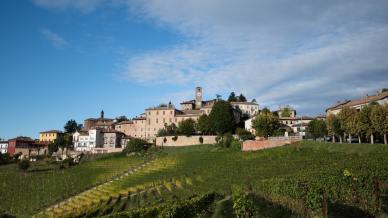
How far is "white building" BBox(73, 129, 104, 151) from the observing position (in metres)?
128

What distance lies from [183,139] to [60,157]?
3581 cm

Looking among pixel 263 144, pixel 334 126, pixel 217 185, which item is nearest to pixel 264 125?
pixel 334 126

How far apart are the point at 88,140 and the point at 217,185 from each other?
301ft

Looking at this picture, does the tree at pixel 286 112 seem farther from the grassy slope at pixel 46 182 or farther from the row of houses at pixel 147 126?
the grassy slope at pixel 46 182

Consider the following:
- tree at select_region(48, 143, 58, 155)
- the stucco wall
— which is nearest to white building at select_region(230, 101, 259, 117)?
the stucco wall

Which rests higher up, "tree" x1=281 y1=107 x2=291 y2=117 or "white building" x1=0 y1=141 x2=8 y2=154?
"tree" x1=281 y1=107 x2=291 y2=117

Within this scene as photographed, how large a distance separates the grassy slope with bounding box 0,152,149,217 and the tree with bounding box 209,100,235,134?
2463cm

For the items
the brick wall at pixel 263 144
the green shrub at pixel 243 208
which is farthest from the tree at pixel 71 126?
the green shrub at pixel 243 208

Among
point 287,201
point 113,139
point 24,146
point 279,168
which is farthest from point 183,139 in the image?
point 287,201

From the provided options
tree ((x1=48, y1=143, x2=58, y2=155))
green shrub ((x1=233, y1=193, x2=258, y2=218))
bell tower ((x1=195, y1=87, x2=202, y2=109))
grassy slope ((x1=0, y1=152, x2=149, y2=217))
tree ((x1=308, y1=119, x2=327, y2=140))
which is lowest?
grassy slope ((x1=0, y1=152, x2=149, y2=217))

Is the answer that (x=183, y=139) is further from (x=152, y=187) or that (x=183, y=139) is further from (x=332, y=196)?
(x=332, y=196)

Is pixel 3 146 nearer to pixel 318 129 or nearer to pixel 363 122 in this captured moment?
pixel 318 129

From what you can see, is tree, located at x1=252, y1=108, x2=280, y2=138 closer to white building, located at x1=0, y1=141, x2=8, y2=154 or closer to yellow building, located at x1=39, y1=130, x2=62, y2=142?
yellow building, located at x1=39, y1=130, x2=62, y2=142

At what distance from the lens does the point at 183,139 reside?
10238cm
